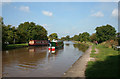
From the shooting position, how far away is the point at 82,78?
588cm

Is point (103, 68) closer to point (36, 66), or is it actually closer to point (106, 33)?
point (36, 66)

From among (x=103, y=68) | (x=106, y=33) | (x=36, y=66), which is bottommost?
(x=36, y=66)

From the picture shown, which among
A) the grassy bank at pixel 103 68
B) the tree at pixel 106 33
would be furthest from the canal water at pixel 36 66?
the tree at pixel 106 33

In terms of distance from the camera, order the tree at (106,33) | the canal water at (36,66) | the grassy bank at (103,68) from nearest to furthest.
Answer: the grassy bank at (103,68), the canal water at (36,66), the tree at (106,33)

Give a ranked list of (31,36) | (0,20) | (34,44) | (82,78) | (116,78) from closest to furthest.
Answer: (116,78)
(82,78)
(0,20)
(34,44)
(31,36)

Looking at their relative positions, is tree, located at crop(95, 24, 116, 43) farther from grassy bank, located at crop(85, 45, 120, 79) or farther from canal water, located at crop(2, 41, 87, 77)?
grassy bank, located at crop(85, 45, 120, 79)

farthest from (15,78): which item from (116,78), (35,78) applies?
(116,78)

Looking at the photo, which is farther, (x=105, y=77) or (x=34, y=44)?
(x=34, y=44)

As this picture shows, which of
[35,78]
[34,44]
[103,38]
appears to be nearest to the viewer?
[35,78]

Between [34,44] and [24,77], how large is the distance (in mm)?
32292

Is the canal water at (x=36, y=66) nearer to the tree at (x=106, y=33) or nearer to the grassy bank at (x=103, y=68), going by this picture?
the grassy bank at (x=103, y=68)

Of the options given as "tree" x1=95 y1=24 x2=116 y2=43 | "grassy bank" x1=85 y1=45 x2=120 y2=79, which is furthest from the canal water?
"tree" x1=95 y1=24 x2=116 y2=43

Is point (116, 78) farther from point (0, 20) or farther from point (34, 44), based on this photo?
point (34, 44)

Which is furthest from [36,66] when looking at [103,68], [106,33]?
[106,33]
